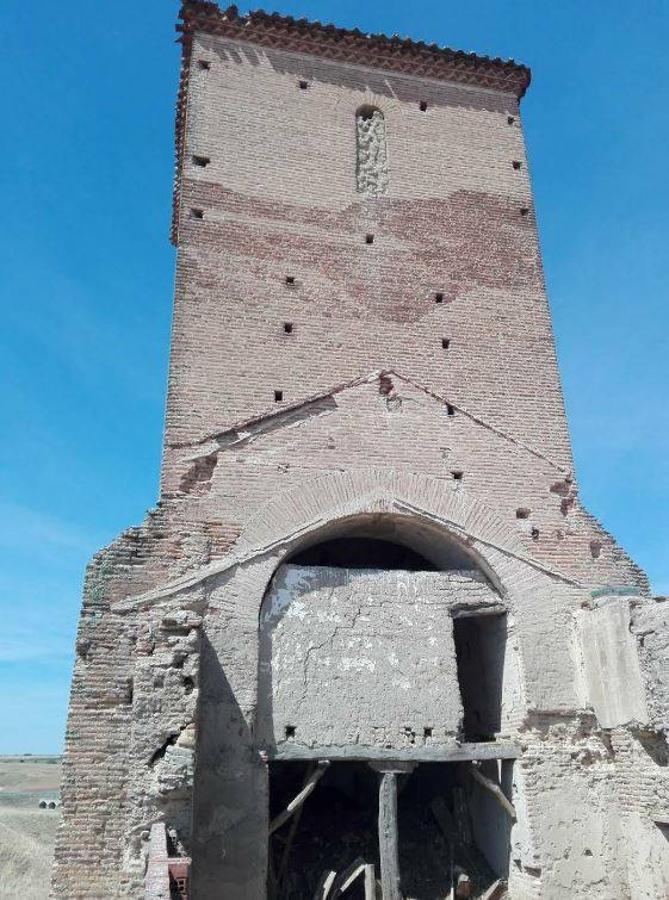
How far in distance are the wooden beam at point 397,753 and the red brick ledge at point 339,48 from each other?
355 inches

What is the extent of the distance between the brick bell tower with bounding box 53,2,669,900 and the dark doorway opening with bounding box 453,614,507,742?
51 millimetres

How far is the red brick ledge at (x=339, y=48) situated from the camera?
11234 mm

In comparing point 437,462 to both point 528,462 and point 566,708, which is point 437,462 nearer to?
point 528,462

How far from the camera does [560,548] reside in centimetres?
913

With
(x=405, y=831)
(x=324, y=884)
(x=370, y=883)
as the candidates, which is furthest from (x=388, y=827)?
(x=405, y=831)

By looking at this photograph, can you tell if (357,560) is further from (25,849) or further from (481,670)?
(25,849)

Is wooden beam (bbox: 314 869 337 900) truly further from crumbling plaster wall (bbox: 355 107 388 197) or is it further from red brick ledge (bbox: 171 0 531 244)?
Answer: red brick ledge (bbox: 171 0 531 244)

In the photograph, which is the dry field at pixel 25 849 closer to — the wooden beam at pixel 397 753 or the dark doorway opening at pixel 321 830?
the dark doorway opening at pixel 321 830

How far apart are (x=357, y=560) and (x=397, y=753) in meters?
3.11

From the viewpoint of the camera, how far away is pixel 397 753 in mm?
7695

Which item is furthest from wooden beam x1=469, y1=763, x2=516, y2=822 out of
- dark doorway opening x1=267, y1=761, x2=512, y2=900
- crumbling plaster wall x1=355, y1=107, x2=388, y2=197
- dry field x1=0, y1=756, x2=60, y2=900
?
dry field x1=0, y1=756, x2=60, y2=900

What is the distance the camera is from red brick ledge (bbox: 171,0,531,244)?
11234 mm

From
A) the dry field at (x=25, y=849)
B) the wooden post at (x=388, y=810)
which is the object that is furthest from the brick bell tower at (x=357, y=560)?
the dry field at (x=25, y=849)

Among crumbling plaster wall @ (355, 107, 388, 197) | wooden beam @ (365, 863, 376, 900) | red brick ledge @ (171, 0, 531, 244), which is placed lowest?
wooden beam @ (365, 863, 376, 900)
